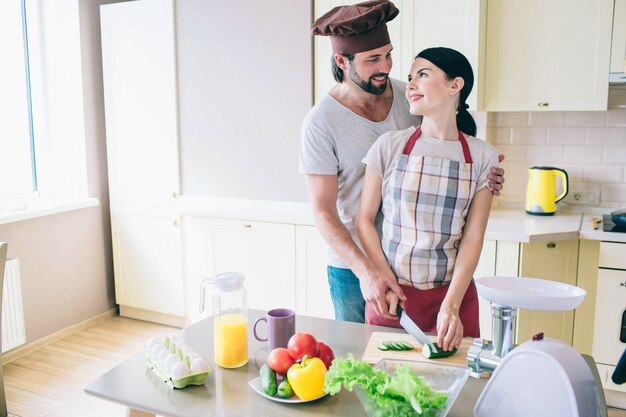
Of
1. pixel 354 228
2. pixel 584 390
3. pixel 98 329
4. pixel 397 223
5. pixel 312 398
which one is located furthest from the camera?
pixel 98 329

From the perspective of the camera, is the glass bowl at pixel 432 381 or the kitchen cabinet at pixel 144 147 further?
the kitchen cabinet at pixel 144 147

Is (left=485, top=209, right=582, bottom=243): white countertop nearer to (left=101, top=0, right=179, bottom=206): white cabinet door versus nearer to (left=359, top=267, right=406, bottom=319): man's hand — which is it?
(left=359, top=267, right=406, bottom=319): man's hand

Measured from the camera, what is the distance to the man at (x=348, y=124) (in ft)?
6.06

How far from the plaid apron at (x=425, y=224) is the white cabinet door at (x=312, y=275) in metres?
1.55

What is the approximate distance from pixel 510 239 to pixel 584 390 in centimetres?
178

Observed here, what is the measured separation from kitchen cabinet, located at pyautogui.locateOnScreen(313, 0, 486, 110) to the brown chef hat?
4.03 feet

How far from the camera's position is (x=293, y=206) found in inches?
138

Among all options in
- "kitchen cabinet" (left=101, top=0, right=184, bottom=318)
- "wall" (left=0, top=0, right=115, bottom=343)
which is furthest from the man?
"wall" (left=0, top=0, right=115, bottom=343)

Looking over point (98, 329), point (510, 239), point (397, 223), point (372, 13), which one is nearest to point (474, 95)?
point (510, 239)

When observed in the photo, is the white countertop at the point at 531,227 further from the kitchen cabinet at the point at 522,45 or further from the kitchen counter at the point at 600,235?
the kitchen cabinet at the point at 522,45

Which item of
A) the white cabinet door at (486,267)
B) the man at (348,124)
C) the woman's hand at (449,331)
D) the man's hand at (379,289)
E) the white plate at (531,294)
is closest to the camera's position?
the white plate at (531,294)

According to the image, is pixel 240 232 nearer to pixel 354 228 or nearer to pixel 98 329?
pixel 98 329

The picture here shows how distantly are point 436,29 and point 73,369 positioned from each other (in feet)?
8.94

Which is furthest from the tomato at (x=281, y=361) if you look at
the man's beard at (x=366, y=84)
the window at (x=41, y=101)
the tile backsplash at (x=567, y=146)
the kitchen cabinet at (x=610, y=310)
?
the window at (x=41, y=101)
